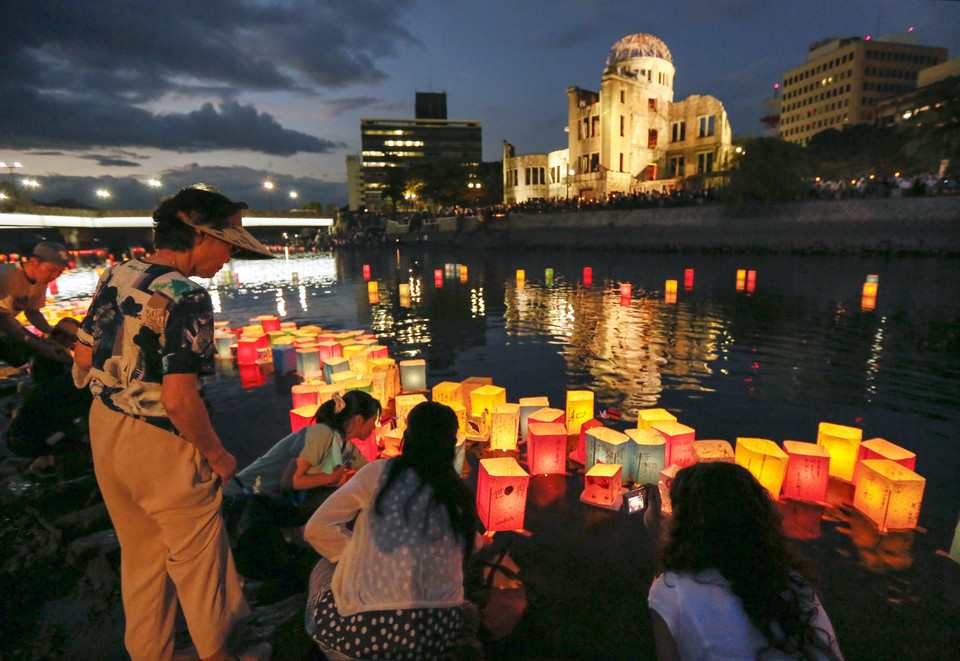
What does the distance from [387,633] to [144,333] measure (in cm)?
→ 158

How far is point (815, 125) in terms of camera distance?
94750mm

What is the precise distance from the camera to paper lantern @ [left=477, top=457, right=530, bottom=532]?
12.1ft

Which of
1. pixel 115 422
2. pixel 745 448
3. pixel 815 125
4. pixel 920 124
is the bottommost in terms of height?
pixel 745 448

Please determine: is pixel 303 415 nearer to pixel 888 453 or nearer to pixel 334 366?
pixel 334 366

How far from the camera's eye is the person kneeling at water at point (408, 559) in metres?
1.98

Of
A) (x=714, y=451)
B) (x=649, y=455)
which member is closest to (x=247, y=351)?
(x=649, y=455)

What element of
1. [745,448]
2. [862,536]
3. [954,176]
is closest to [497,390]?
[745,448]

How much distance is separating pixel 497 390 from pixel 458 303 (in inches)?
419

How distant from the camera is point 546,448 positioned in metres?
4.73

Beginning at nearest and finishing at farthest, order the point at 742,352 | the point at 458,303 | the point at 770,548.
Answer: the point at 770,548 < the point at 742,352 < the point at 458,303

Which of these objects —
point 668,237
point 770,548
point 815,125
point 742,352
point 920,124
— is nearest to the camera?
point 770,548

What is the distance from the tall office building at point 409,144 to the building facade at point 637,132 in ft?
233

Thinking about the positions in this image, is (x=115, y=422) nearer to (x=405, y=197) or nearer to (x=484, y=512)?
(x=484, y=512)

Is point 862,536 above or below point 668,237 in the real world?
below
